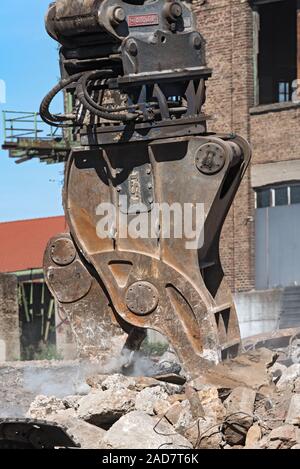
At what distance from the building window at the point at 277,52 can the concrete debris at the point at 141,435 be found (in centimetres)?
2082

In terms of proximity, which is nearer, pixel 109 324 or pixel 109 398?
pixel 109 398

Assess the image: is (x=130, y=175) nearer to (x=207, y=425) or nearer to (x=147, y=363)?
(x=147, y=363)

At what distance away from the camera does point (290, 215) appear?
2755 centimetres

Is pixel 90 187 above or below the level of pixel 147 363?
above

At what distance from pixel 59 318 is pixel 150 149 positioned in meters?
17.3

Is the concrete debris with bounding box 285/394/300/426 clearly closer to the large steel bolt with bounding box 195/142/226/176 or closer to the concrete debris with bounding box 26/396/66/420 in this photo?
the concrete debris with bounding box 26/396/66/420

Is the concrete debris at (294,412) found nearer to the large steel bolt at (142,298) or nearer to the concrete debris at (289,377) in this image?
the concrete debris at (289,377)

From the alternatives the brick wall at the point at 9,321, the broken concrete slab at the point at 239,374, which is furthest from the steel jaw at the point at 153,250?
the brick wall at the point at 9,321

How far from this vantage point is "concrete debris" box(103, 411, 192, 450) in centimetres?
920

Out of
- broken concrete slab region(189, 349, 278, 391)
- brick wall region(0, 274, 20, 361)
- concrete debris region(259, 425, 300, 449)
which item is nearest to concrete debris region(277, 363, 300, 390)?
broken concrete slab region(189, 349, 278, 391)

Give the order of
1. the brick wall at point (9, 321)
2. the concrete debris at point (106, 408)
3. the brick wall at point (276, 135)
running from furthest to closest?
the brick wall at point (276, 135)
the brick wall at point (9, 321)
the concrete debris at point (106, 408)

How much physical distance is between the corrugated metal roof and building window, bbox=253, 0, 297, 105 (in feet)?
29.9

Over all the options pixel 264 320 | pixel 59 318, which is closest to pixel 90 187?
pixel 264 320

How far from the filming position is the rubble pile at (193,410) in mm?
9328
